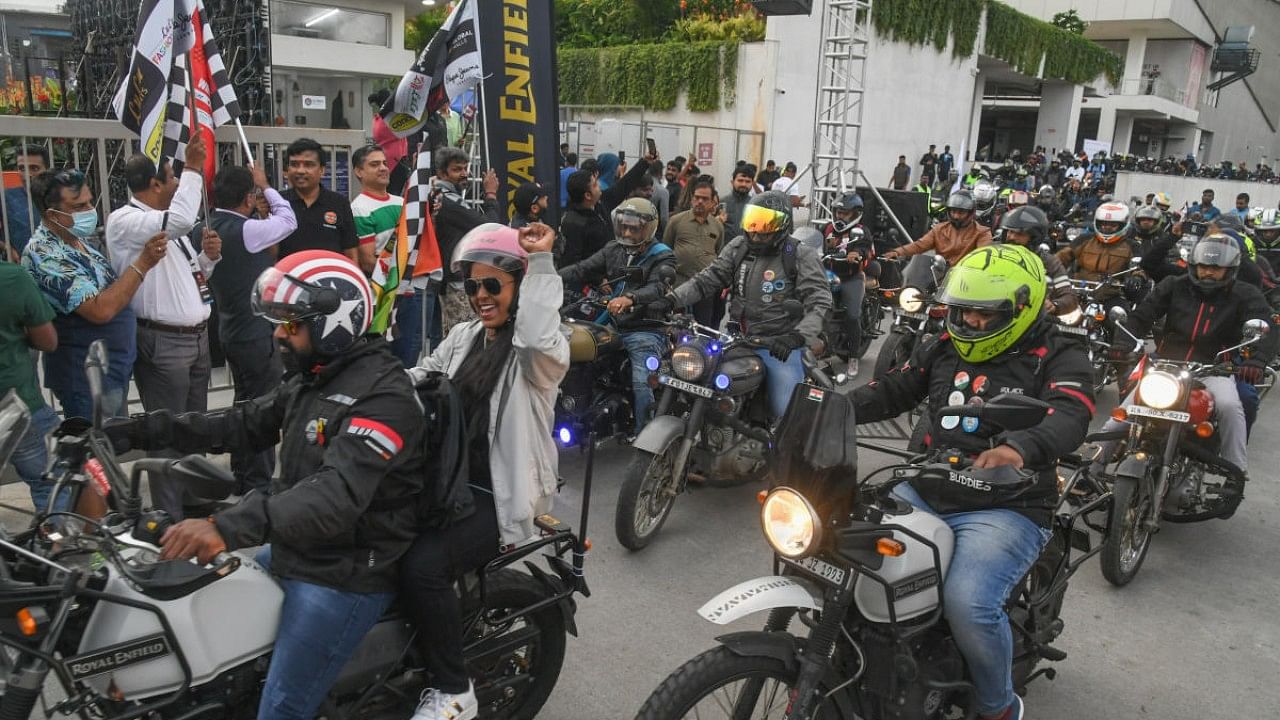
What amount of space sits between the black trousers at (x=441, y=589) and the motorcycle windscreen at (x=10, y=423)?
1115 mm

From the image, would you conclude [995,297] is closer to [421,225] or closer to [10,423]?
[10,423]

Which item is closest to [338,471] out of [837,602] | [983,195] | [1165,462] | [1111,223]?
[837,602]

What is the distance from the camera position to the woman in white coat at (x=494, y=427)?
9.84 feet

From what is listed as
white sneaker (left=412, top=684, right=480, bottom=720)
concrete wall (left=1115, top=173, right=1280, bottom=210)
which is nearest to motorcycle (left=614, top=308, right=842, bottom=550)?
white sneaker (left=412, top=684, right=480, bottom=720)

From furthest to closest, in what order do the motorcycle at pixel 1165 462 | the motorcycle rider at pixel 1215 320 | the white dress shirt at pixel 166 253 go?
the motorcycle rider at pixel 1215 320
the motorcycle at pixel 1165 462
the white dress shirt at pixel 166 253

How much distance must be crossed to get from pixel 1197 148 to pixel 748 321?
57.5m

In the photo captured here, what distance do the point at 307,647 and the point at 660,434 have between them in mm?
2942

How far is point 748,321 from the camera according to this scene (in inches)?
257

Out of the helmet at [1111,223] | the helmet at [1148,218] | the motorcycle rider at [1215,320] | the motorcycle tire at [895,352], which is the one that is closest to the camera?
the motorcycle rider at [1215,320]

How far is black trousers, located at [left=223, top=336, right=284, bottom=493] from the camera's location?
5.63 meters

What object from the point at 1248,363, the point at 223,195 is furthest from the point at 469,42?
the point at 1248,363

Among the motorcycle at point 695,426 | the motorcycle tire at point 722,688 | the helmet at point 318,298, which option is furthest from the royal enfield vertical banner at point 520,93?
the motorcycle tire at point 722,688

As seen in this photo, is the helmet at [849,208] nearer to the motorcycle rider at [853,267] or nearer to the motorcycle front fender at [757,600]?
the motorcycle rider at [853,267]

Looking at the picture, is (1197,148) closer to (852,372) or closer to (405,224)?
(852,372)
